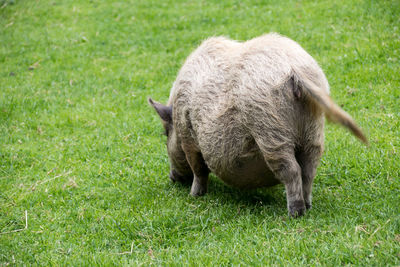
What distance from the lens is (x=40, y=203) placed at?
20.9ft

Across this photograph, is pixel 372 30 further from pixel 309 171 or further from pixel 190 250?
pixel 190 250

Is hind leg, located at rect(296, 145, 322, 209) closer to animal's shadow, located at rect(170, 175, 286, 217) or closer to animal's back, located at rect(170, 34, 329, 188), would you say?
animal's back, located at rect(170, 34, 329, 188)

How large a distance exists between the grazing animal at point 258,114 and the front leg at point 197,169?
2 centimetres

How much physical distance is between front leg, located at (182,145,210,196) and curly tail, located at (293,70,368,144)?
5.77 feet

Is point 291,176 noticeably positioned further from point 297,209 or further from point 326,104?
point 326,104

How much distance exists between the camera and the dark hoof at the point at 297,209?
15.8 feet

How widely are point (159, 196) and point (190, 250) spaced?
168 centimetres

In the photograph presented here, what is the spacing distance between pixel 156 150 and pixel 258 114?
3.34 m

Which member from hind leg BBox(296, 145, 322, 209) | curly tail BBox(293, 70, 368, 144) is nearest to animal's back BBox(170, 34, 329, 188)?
curly tail BBox(293, 70, 368, 144)

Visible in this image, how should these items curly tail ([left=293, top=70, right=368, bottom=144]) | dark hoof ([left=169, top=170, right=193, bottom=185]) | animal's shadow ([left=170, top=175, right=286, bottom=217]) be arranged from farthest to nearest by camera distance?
dark hoof ([left=169, top=170, right=193, bottom=185]) → animal's shadow ([left=170, top=175, right=286, bottom=217]) → curly tail ([left=293, top=70, right=368, bottom=144])

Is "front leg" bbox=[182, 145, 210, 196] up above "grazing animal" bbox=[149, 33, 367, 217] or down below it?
below

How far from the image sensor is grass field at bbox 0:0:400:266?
468 centimetres

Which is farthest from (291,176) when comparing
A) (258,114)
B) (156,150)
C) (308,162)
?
(156,150)

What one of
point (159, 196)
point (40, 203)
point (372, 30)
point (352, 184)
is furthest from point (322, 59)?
point (40, 203)
